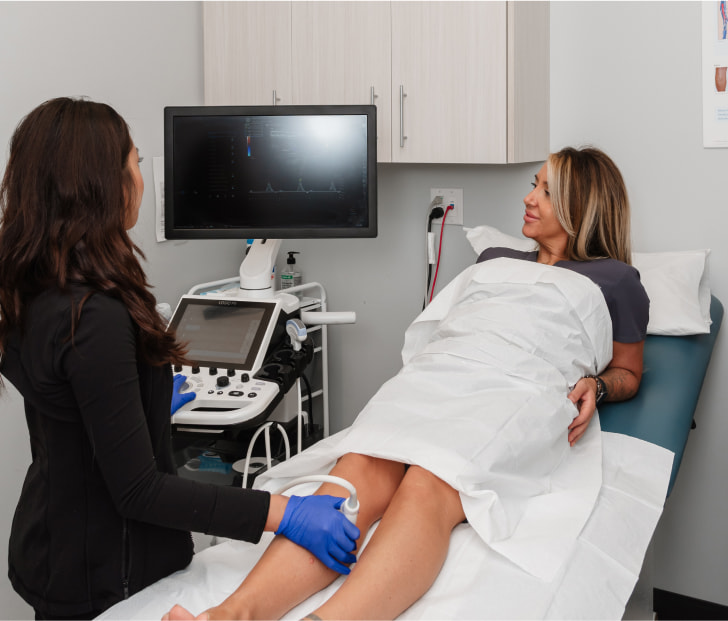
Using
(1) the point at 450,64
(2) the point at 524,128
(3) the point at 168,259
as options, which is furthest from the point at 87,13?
(2) the point at 524,128

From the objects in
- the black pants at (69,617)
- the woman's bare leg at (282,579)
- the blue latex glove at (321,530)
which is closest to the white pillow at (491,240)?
the woman's bare leg at (282,579)

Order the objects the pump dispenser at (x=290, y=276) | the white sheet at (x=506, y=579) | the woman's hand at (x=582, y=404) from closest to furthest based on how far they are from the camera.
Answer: the white sheet at (x=506, y=579), the woman's hand at (x=582, y=404), the pump dispenser at (x=290, y=276)

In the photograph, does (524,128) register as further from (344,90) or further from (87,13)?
(87,13)

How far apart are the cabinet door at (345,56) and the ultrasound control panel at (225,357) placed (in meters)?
0.67

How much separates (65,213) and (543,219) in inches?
50.8

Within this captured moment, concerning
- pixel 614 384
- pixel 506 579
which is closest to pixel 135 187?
pixel 506 579

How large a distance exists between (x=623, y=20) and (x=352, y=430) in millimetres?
1479

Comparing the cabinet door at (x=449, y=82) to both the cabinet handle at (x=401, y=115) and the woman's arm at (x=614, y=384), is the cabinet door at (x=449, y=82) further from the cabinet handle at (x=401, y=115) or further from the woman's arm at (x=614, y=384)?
the woman's arm at (x=614, y=384)

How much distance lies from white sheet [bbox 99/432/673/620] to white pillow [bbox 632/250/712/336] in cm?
65

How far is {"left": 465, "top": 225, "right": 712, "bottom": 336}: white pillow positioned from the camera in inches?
74.7

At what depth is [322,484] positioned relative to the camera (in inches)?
51.5

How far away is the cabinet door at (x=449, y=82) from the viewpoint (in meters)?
2.08

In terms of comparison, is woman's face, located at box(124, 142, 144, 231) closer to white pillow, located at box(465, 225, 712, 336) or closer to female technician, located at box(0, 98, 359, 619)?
female technician, located at box(0, 98, 359, 619)

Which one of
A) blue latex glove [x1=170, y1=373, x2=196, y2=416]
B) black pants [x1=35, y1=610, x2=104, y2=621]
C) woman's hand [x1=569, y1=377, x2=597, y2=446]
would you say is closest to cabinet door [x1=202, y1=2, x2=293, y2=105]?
blue latex glove [x1=170, y1=373, x2=196, y2=416]
